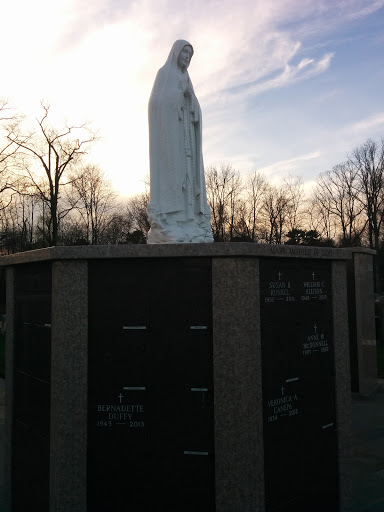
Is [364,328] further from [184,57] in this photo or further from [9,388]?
[9,388]

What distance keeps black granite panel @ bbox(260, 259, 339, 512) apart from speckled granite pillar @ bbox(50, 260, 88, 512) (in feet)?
5.09

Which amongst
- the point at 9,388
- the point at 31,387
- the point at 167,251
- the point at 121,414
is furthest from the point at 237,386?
the point at 9,388

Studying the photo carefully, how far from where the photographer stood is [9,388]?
5133 millimetres

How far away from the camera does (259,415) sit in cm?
386

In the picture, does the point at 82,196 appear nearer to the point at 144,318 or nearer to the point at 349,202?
the point at 349,202

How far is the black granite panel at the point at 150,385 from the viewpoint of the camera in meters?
3.90

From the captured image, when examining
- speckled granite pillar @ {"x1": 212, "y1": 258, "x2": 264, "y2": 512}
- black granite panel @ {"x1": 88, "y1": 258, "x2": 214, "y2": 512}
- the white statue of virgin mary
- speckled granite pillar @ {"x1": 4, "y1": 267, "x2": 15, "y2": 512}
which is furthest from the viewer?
the white statue of virgin mary

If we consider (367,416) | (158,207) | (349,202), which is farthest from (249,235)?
(158,207)

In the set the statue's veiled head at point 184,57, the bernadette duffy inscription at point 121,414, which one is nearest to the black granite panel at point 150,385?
the bernadette duffy inscription at point 121,414

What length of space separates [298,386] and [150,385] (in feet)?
4.52

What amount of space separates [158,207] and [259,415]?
300 centimetres

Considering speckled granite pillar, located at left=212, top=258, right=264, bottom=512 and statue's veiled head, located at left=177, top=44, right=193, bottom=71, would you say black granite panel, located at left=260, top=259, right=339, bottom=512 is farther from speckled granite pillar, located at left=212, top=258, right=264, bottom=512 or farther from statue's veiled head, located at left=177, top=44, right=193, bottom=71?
statue's veiled head, located at left=177, top=44, right=193, bottom=71

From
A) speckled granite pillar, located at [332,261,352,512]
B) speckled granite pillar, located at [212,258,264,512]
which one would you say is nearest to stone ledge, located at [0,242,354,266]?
speckled granite pillar, located at [212,258,264,512]

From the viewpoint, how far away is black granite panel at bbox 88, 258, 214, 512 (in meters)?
3.90
